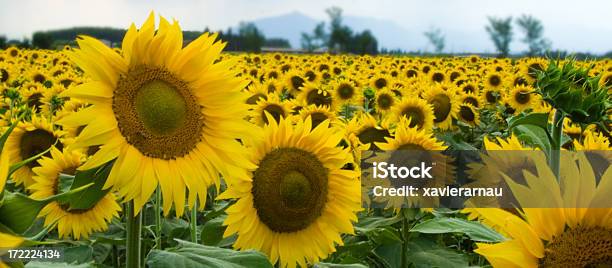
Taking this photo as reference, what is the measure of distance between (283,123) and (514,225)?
1.21m

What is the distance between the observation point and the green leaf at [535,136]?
2.44 m

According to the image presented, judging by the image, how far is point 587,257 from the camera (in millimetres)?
1349

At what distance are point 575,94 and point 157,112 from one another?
1.48 meters

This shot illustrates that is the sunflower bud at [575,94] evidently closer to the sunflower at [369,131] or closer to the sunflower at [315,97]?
the sunflower at [369,131]

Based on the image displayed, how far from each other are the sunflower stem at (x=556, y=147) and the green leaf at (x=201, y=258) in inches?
46.5

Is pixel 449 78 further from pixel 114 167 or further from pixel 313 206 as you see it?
pixel 114 167

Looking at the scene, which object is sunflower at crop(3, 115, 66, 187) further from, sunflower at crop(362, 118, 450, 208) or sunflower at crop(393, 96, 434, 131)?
sunflower at crop(393, 96, 434, 131)

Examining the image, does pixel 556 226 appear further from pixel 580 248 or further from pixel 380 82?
pixel 380 82

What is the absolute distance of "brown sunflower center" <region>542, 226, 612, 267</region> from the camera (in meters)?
1.34

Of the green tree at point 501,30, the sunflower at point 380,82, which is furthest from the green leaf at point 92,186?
the green tree at point 501,30

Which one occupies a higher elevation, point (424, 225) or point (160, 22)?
point (160, 22)

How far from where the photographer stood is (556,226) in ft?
4.64

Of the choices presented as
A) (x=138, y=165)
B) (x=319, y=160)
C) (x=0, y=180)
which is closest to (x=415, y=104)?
(x=319, y=160)

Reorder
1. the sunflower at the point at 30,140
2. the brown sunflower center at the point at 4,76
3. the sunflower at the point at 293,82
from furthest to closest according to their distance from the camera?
the brown sunflower center at the point at 4,76, the sunflower at the point at 293,82, the sunflower at the point at 30,140
